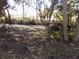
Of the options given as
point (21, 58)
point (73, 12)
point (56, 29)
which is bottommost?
point (21, 58)

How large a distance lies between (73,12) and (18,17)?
323 inches

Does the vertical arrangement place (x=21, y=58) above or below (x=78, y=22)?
below

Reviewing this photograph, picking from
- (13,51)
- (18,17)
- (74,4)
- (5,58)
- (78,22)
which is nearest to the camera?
(5,58)

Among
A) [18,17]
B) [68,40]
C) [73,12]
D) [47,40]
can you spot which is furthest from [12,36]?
[18,17]

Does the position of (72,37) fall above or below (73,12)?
below

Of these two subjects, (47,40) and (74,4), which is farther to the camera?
(74,4)

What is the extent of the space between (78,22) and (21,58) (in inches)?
119

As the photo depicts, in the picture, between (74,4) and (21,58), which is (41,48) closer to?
(21,58)

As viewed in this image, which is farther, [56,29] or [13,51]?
[56,29]

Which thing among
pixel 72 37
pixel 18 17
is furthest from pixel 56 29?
pixel 18 17

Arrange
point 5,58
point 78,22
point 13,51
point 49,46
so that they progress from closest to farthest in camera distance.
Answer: point 5,58
point 13,51
point 49,46
point 78,22

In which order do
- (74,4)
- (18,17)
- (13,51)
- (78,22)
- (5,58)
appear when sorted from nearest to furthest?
(5,58) < (13,51) < (78,22) < (74,4) < (18,17)

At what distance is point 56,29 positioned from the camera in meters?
9.86

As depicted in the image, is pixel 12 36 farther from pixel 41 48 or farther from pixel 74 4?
pixel 74 4
